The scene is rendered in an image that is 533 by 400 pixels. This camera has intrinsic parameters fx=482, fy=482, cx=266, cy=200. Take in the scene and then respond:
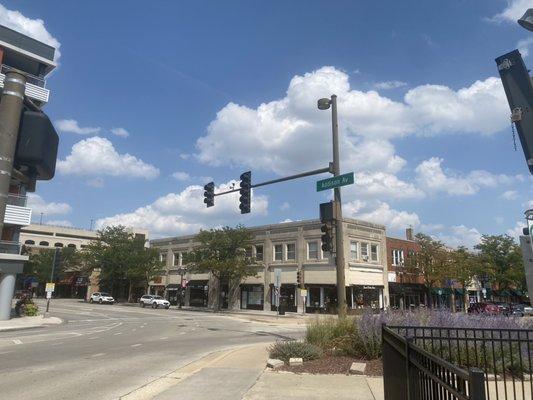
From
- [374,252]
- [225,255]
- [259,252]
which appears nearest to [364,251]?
[374,252]

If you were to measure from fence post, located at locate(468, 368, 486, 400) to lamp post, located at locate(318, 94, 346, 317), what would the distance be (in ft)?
40.6

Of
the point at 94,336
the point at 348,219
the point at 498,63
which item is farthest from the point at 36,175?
the point at 498,63

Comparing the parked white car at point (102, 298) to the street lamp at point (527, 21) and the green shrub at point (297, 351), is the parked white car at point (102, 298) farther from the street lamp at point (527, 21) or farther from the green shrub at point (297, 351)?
the street lamp at point (527, 21)

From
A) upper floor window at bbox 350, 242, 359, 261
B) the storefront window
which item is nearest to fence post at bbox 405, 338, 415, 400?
the storefront window

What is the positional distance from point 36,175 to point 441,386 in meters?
43.9

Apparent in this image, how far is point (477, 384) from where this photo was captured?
2.61 meters

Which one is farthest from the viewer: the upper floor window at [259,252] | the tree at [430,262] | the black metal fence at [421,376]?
the upper floor window at [259,252]

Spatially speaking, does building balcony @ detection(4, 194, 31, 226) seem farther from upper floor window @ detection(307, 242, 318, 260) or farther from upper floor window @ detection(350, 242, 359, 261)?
upper floor window @ detection(350, 242, 359, 261)

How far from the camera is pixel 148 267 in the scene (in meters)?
67.8

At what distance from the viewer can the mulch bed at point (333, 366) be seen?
10.7m

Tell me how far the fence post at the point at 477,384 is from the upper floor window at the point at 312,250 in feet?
157

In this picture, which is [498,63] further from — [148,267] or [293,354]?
[148,267]

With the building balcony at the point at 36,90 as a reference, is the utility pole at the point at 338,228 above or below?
below

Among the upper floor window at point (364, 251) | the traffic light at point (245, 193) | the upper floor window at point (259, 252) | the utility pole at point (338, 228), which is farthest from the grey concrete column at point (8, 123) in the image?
the upper floor window at point (364, 251)
